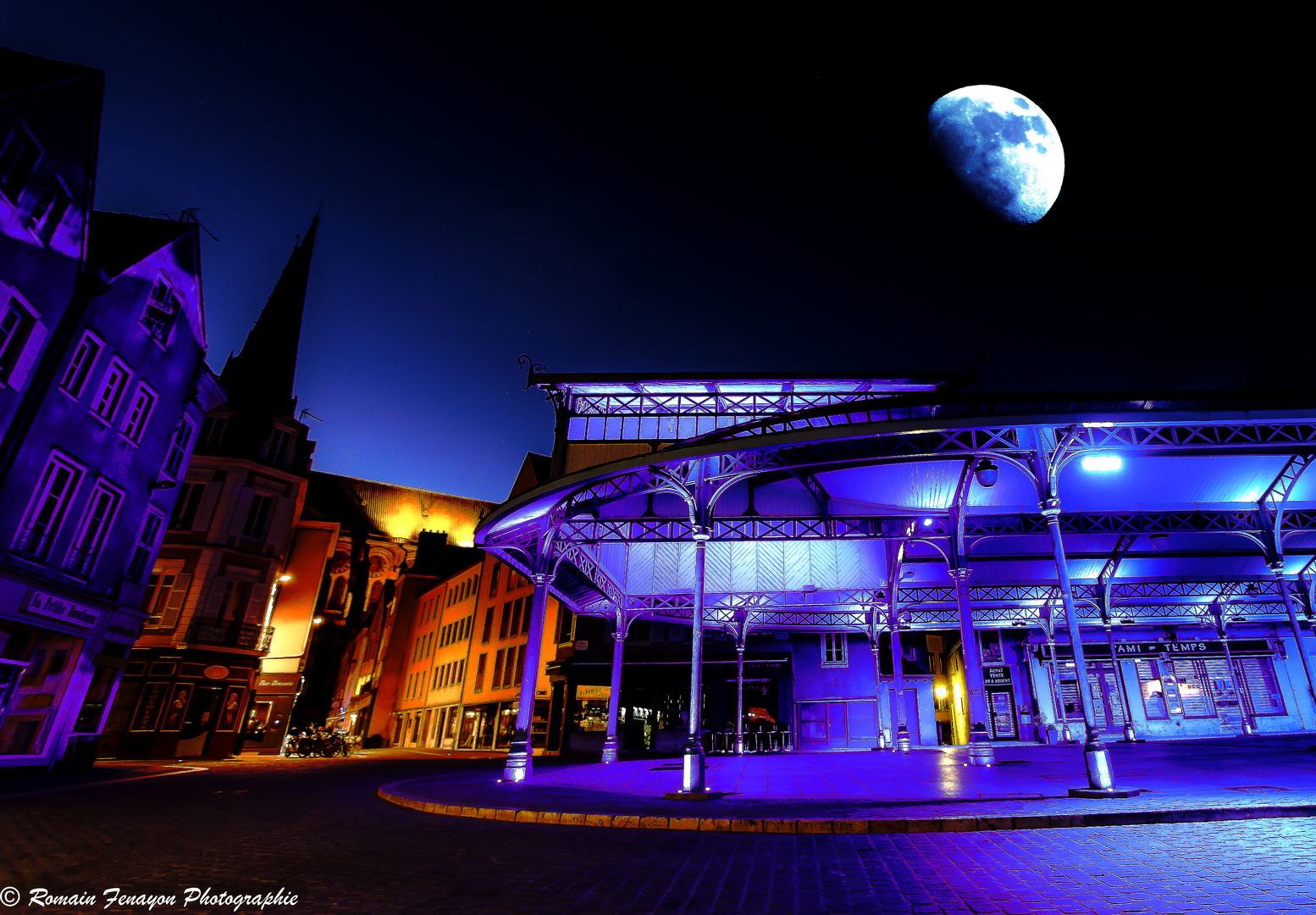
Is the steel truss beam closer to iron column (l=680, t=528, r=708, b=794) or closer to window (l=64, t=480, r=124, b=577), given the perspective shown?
iron column (l=680, t=528, r=708, b=794)

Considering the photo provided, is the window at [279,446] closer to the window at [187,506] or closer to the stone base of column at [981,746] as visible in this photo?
the window at [187,506]

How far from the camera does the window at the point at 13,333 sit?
44.0 feet

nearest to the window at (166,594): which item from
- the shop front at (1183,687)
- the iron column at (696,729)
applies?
the iron column at (696,729)

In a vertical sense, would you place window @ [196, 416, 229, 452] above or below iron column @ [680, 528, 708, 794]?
above

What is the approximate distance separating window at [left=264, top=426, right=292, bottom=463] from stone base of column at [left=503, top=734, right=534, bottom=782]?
2288 centimetres

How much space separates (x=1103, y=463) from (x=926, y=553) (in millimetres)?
7291

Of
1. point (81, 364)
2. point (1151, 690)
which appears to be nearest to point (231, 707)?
point (81, 364)

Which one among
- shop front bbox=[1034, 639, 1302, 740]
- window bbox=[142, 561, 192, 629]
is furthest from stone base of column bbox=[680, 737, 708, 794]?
shop front bbox=[1034, 639, 1302, 740]

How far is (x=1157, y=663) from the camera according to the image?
3116cm

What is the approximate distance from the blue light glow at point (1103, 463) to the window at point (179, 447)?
29.0 m

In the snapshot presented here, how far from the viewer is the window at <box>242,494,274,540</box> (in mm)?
27641

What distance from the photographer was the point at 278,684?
3020 cm

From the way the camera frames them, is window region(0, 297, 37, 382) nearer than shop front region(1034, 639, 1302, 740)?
Yes

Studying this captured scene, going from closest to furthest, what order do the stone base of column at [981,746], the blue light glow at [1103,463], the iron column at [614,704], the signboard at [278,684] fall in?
the stone base of column at [981,746] → the blue light glow at [1103,463] → the iron column at [614,704] → the signboard at [278,684]
